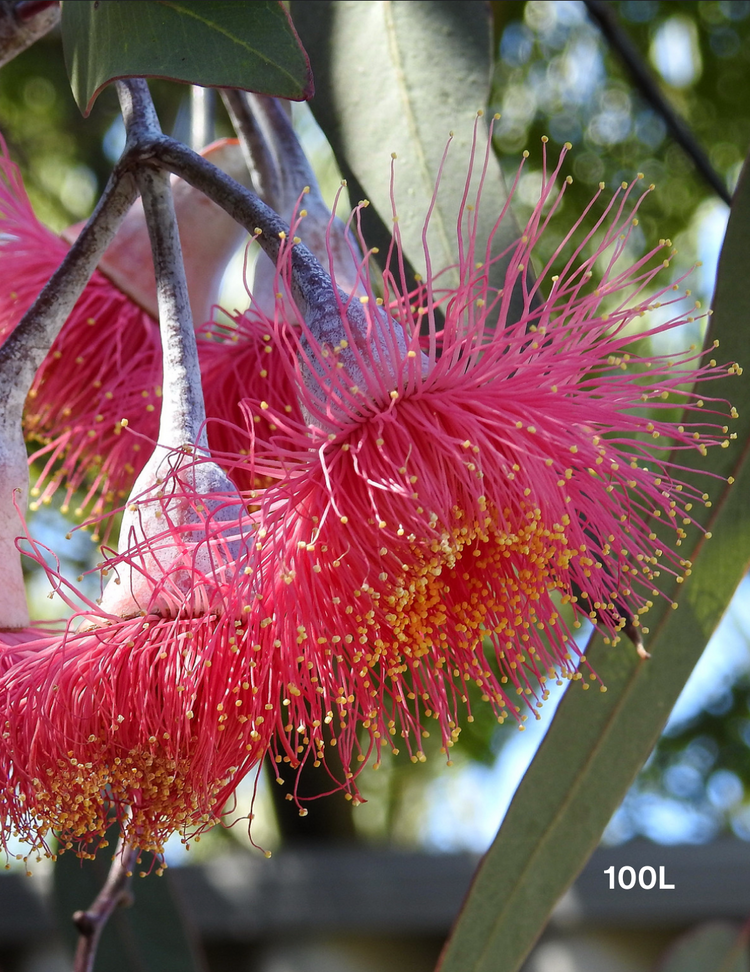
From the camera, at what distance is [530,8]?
6.70ft

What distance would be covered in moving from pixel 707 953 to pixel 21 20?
1.18 meters

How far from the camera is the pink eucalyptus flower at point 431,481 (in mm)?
539

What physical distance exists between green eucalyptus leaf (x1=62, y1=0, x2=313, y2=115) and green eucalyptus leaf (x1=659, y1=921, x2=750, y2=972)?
1.07 metres

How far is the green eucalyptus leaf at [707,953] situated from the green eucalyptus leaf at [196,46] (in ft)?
3.51

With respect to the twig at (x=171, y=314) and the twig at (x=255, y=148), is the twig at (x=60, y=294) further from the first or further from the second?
the twig at (x=255, y=148)

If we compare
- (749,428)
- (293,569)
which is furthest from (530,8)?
(293,569)

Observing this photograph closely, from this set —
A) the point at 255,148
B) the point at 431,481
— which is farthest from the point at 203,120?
the point at 431,481

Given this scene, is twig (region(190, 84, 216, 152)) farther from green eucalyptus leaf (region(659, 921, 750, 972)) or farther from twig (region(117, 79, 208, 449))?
green eucalyptus leaf (region(659, 921, 750, 972))

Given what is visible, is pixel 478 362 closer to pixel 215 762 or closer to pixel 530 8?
pixel 215 762

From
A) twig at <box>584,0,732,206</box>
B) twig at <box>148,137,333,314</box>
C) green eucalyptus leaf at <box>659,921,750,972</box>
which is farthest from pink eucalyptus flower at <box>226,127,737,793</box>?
green eucalyptus leaf at <box>659,921,750,972</box>

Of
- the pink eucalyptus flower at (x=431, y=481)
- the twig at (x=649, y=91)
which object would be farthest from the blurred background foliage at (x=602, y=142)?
the pink eucalyptus flower at (x=431, y=481)

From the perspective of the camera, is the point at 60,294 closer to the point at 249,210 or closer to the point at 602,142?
the point at 249,210

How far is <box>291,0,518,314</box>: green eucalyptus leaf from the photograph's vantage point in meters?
0.69

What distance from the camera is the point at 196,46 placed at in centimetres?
49
